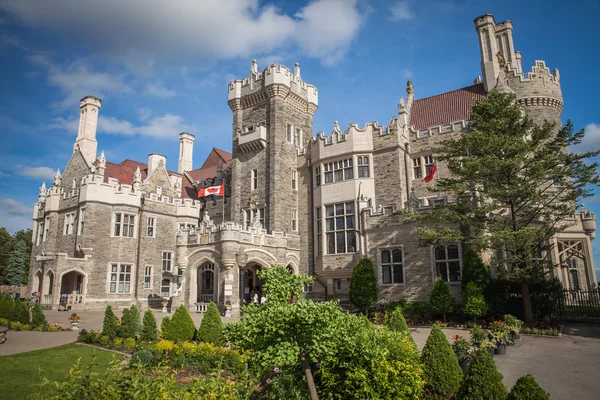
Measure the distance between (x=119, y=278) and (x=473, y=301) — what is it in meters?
23.5

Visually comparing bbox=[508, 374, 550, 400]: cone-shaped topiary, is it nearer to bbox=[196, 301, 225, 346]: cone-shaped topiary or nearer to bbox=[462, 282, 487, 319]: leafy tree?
bbox=[196, 301, 225, 346]: cone-shaped topiary

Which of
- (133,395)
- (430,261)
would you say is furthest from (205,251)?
(133,395)

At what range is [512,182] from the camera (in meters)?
17.6

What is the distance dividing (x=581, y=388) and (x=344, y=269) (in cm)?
1722

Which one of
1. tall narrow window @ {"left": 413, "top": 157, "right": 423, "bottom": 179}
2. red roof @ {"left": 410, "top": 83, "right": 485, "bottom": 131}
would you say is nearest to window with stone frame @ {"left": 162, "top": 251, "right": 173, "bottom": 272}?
tall narrow window @ {"left": 413, "top": 157, "right": 423, "bottom": 179}

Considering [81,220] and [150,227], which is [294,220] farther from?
[81,220]

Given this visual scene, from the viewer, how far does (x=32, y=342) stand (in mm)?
15062

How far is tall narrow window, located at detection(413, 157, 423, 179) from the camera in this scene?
27125 millimetres

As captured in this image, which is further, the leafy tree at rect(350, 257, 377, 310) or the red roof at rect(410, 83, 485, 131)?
the red roof at rect(410, 83, 485, 131)

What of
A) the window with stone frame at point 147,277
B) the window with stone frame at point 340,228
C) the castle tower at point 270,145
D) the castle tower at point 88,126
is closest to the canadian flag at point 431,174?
the window with stone frame at point 340,228

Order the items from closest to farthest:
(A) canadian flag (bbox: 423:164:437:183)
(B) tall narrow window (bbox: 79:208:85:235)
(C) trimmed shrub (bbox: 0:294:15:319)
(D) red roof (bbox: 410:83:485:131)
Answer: (C) trimmed shrub (bbox: 0:294:15:319), (A) canadian flag (bbox: 423:164:437:183), (B) tall narrow window (bbox: 79:208:85:235), (D) red roof (bbox: 410:83:485:131)

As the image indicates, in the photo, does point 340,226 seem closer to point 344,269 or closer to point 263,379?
point 344,269

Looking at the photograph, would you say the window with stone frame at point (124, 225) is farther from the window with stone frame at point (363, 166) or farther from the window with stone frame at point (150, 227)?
the window with stone frame at point (363, 166)

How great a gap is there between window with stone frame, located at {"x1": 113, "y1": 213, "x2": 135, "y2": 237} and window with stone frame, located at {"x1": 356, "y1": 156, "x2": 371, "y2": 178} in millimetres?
17281
